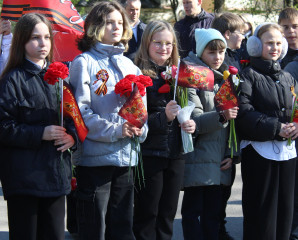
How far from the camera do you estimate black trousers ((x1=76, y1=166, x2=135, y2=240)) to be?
3.89 m

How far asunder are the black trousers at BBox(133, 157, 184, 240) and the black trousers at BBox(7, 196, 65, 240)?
79 cm

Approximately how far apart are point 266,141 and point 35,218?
6.59 ft

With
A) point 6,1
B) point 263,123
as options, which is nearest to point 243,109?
point 263,123

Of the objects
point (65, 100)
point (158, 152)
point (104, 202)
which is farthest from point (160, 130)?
point (65, 100)

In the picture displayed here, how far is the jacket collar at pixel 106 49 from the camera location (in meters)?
4.07

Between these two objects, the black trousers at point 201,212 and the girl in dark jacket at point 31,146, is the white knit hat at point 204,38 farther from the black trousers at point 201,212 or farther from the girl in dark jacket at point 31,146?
the girl in dark jacket at point 31,146

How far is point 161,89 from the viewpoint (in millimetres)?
4297

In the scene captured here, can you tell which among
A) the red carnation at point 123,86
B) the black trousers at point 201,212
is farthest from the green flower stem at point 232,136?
the red carnation at point 123,86

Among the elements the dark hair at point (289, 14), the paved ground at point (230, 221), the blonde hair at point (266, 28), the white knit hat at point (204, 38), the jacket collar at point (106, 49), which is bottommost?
the paved ground at point (230, 221)

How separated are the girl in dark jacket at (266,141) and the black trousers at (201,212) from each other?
256 mm

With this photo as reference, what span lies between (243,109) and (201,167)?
1.99 feet

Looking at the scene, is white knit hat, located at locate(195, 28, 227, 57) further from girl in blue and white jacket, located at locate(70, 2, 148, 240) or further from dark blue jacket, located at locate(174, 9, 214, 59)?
dark blue jacket, located at locate(174, 9, 214, 59)

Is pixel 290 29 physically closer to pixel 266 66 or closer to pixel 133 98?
pixel 266 66

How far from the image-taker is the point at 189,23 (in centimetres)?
668
